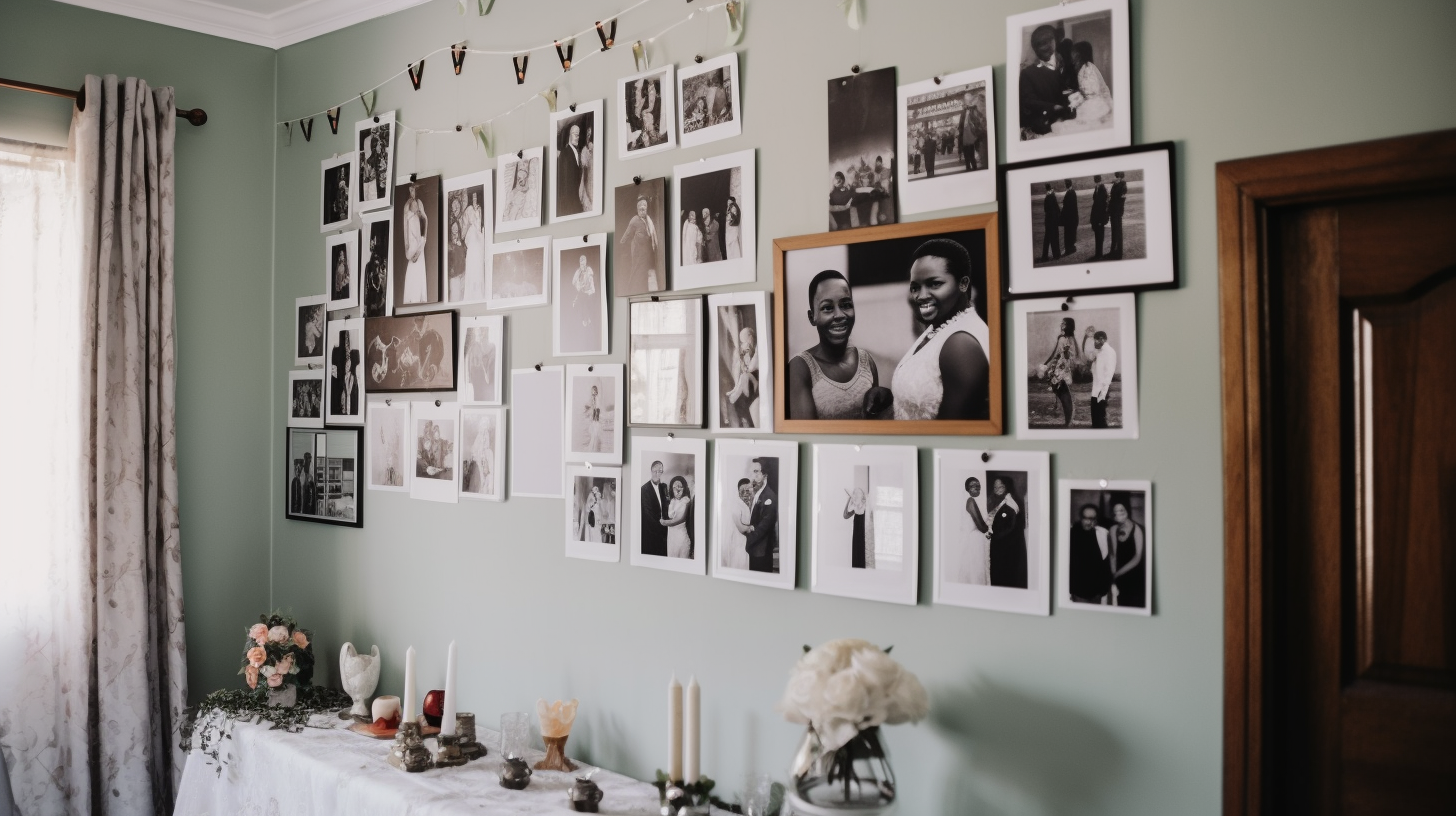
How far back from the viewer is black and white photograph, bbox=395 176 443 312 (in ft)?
9.91

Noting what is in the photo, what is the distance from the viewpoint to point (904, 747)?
6.68ft

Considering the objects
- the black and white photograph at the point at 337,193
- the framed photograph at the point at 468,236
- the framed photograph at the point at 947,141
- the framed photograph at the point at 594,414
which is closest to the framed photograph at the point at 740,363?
the framed photograph at the point at 594,414

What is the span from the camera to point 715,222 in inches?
92.4

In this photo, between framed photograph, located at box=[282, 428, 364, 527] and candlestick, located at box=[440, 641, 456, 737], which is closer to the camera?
candlestick, located at box=[440, 641, 456, 737]

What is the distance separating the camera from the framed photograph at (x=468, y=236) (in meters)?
2.88

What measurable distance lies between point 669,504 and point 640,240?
668 mm

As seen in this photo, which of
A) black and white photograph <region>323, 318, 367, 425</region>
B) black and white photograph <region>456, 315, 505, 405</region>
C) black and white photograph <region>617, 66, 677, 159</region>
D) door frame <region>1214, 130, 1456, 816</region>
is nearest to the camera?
door frame <region>1214, 130, 1456, 816</region>

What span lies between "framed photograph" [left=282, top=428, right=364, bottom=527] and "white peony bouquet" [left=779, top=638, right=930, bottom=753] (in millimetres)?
1973

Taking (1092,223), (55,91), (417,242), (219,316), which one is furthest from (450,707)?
(55,91)

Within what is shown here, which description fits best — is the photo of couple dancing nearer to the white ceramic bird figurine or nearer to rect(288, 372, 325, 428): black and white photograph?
the white ceramic bird figurine

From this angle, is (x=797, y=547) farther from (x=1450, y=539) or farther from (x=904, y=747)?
(x=1450, y=539)

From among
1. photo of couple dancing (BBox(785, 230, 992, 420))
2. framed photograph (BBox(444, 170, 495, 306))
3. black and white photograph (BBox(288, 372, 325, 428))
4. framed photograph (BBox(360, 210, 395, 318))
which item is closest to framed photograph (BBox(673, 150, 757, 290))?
A: photo of couple dancing (BBox(785, 230, 992, 420))

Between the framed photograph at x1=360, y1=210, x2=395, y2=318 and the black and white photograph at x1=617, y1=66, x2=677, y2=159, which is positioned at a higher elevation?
the black and white photograph at x1=617, y1=66, x2=677, y2=159

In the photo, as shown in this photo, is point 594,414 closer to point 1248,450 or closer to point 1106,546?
point 1106,546
